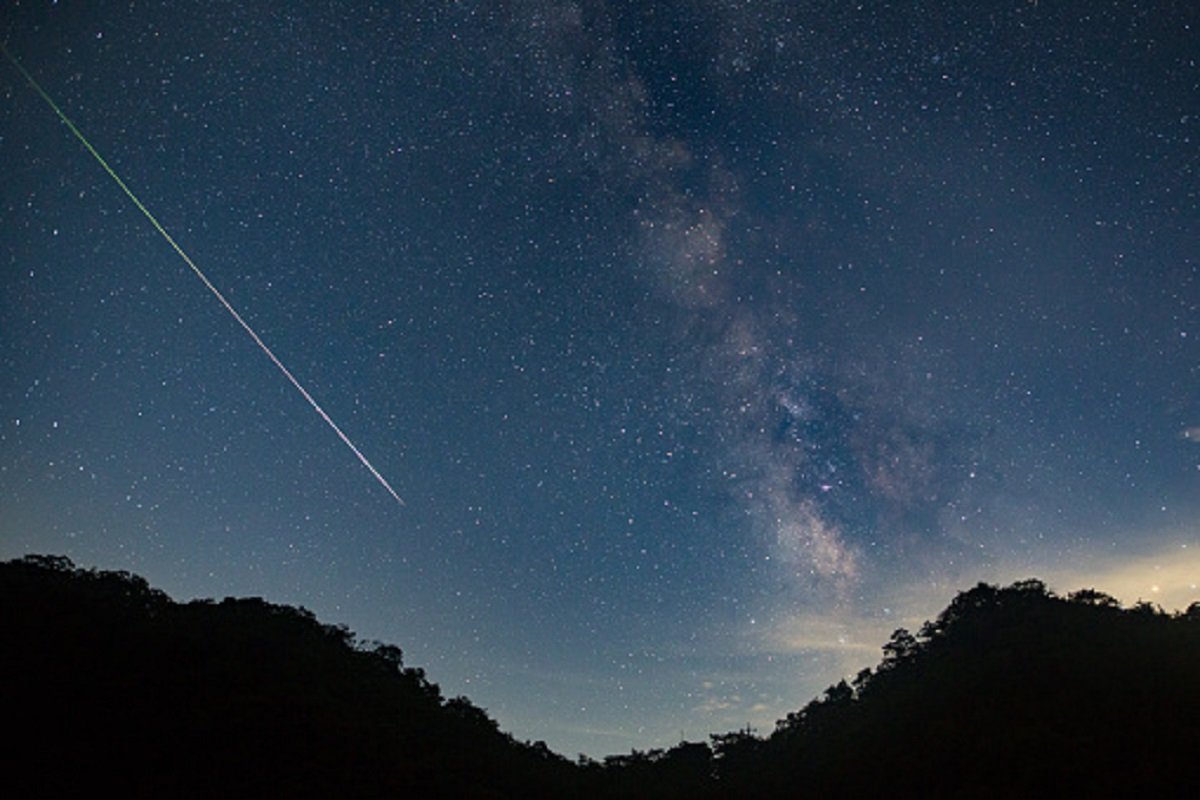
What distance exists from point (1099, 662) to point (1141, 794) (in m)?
9.77

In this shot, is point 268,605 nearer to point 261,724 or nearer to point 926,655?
point 261,724

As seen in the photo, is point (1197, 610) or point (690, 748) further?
point (690, 748)

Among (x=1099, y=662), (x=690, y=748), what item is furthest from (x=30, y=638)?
(x=1099, y=662)

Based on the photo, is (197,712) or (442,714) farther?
(442,714)

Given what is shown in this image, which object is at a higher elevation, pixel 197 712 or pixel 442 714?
pixel 442 714

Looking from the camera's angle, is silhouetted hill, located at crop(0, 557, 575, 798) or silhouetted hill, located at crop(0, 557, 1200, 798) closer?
silhouetted hill, located at crop(0, 557, 575, 798)

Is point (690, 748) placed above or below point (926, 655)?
below

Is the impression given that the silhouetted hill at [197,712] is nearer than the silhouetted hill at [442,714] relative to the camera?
Yes

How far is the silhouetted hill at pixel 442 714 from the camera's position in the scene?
20.2 metres

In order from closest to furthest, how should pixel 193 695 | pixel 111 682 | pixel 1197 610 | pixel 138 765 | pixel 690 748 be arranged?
pixel 138 765 → pixel 111 682 → pixel 193 695 → pixel 1197 610 → pixel 690 748

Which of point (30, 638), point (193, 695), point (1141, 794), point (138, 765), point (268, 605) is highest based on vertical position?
point (268, 605)

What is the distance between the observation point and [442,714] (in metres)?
35.0

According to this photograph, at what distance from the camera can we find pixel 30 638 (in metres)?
21.9

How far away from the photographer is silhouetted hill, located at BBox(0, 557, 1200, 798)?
2025 centimetres
